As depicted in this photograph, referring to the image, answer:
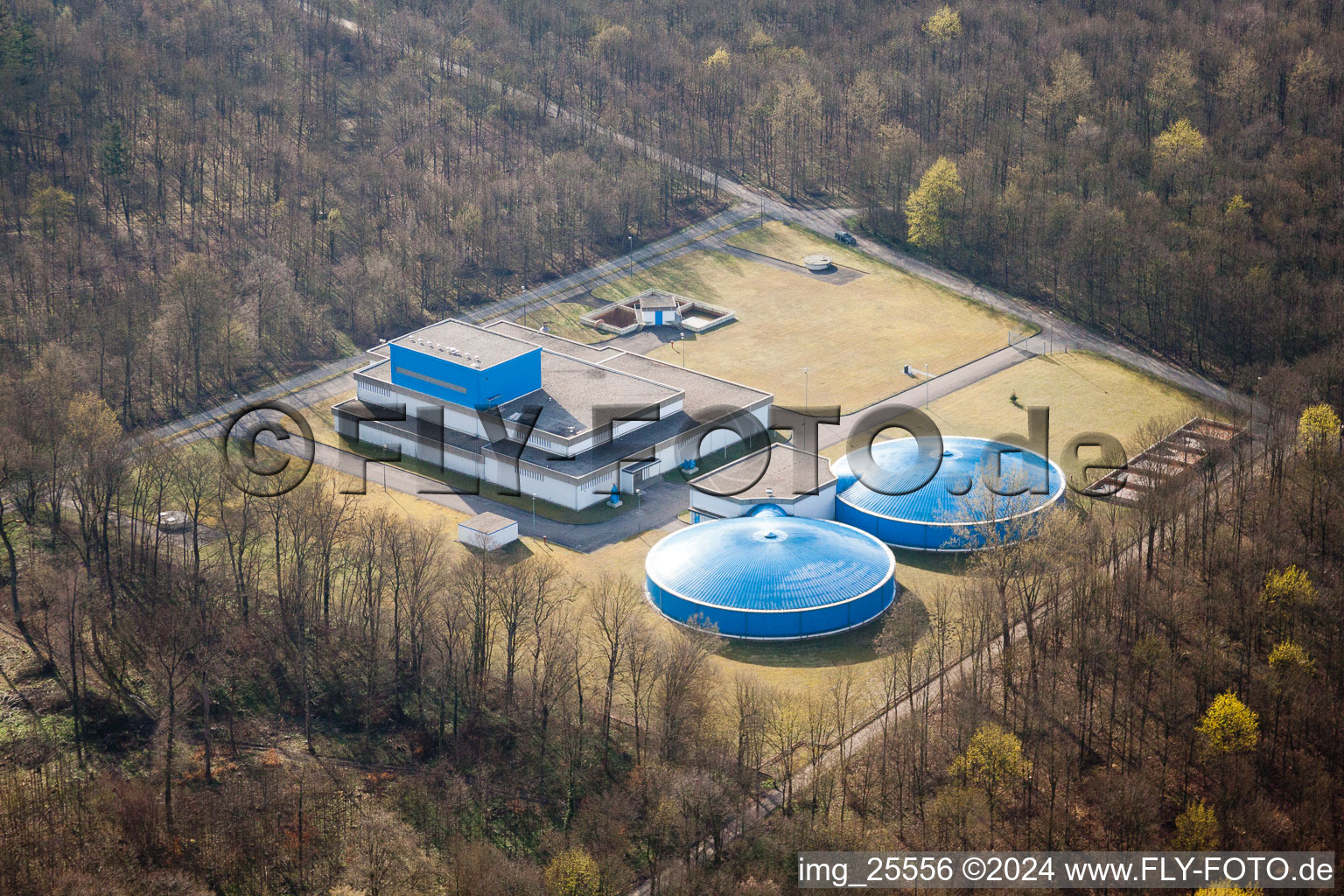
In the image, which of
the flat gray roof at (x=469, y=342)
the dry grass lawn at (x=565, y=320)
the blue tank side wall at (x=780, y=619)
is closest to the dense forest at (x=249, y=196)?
the dry grass lawn at (x=565, y=320)

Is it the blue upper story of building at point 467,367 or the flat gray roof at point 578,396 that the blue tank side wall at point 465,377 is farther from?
the flat gray roof at point 578,396

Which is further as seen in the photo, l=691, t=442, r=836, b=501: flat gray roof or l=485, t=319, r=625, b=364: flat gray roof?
l=485, t=319, r=625, b=364: flat gray roof

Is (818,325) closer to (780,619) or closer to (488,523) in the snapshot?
(488,523)

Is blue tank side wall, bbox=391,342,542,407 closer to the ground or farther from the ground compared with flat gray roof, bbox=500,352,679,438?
farther from the ground

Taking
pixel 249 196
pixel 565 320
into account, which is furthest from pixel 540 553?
pixel 249 196

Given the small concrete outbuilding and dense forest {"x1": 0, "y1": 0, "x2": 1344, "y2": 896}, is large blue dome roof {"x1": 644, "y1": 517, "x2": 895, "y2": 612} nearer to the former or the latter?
dense forest {"x1": 0, "y1": 0, "x2": 1344, "y2": 896}

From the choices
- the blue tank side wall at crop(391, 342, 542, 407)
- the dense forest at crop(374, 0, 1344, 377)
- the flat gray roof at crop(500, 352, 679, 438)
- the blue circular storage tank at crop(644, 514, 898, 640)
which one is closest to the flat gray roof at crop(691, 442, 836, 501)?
the blue circular storage tank at crop(644, 514, 898, 640)

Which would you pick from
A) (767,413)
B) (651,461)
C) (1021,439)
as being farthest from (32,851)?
(1021,439)
